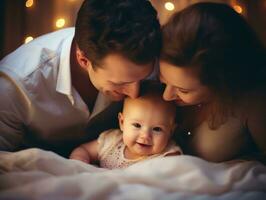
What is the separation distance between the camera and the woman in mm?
904

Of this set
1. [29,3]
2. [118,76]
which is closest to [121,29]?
[118,76]

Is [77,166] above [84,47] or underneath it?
underneath

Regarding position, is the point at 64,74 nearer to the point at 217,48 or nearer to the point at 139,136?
the point at 139,136

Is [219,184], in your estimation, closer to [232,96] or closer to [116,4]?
[232,96]

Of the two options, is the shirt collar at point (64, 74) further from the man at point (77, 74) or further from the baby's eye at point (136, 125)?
the baby's eye at point (136, 125)

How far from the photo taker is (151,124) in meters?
1.01

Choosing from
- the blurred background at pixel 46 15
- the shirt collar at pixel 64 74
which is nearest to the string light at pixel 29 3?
the blurred background at pixel 46 15

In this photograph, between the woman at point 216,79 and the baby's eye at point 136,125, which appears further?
the baby's eye at point 136,125

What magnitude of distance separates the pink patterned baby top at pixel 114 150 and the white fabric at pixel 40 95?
0.21 feet

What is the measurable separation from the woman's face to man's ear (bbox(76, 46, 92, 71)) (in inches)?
6.4

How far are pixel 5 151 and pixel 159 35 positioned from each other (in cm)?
41

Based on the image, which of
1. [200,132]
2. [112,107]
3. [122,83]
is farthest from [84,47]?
[200,132]

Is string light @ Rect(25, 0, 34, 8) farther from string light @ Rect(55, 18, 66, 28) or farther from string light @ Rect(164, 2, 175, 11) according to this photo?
string light @ Rect(164, 2, 175, 11)

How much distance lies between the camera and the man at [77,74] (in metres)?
0.89
